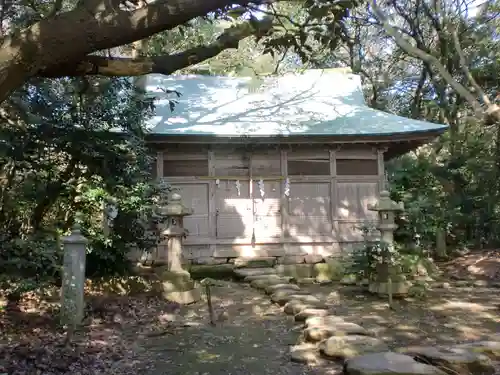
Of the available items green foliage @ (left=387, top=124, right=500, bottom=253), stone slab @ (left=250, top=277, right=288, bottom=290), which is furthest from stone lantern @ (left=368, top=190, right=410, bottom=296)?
green foliage @ (left=387, top=124, right=500, bottom=253)

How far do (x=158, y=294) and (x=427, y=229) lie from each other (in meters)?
7.19

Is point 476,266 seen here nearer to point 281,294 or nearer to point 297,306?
point 281,294

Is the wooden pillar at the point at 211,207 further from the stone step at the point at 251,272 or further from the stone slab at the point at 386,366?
the stone slab at the point at 386,366

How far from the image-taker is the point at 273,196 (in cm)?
1239

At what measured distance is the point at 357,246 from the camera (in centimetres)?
1244

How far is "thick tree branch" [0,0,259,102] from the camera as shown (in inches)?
118

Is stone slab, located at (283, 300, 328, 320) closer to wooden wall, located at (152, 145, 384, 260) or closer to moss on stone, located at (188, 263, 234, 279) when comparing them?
moss on stone, located at (188, 263, 234, 279)

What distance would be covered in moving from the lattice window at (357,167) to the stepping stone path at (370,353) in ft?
18.7

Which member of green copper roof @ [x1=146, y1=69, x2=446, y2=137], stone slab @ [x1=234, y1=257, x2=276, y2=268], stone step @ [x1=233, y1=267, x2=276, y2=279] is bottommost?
stone step @ [x1=233, y1=267, x2=276, y2=279]

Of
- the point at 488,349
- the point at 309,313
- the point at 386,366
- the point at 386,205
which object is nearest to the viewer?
the point at 386,366

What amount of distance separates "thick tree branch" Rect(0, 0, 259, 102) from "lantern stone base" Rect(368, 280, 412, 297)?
24.0 ft

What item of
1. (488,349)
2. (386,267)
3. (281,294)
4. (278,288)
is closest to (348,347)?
(488,349)

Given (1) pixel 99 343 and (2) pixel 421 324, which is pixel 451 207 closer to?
(2) pixel 421 324

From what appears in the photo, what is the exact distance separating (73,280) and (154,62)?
353cm
